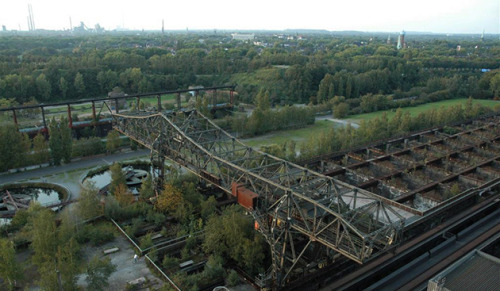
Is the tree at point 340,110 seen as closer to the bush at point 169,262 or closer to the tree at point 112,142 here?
the tree at point 112,142

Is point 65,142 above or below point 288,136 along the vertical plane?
above

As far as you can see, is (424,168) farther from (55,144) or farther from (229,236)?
(55,144)

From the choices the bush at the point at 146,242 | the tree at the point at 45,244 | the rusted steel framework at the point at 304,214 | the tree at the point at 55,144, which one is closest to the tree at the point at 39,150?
the tree at the point at 55,144

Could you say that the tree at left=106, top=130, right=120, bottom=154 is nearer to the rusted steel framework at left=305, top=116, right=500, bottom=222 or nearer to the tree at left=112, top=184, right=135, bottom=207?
the tree at left=112, top=184, right=135, bottom=207

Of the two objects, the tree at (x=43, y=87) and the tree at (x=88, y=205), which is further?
the tree at (x=43, y=87)

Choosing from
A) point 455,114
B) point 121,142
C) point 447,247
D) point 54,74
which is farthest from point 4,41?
point 447,247

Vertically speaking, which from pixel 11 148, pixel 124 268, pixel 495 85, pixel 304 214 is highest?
pixel 304 214

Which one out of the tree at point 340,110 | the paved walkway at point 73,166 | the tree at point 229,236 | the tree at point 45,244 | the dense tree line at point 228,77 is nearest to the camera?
the tree at point 45,244

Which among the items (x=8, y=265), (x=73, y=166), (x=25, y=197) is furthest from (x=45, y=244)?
(x=73, y=166)
